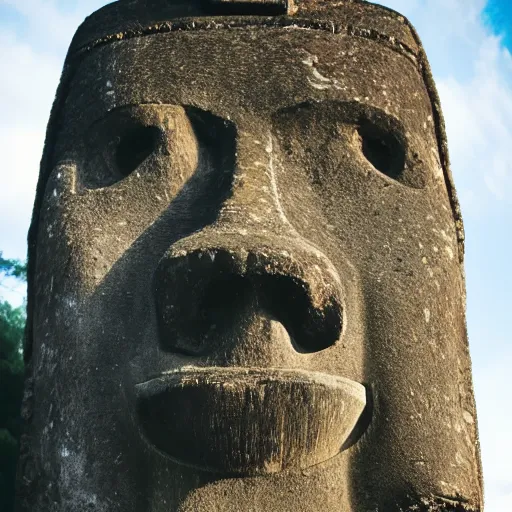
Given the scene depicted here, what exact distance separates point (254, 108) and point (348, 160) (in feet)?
1.15

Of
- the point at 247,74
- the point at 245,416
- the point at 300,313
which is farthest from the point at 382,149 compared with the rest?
the point at 245,416

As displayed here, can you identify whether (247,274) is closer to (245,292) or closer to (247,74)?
(245,292)

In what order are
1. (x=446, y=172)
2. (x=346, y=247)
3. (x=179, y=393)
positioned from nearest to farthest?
1. (x=179, y=393)
2. (x=346, y=247)
3. (x=446, y=172)

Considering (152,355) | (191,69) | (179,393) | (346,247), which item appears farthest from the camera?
(191,69)

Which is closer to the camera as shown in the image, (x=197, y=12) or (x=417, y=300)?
(x=417, y=300)

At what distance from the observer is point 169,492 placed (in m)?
2.77

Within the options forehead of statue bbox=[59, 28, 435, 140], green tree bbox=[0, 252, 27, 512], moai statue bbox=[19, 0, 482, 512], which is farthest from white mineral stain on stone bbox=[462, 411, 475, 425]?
green tree bbox=[0, 252, 27, 512]

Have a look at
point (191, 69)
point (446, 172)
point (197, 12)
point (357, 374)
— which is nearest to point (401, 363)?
point (357, 374)

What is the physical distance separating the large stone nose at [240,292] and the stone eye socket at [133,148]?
22.4 inches

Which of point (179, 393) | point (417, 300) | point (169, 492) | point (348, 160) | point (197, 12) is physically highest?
point (197, 12)

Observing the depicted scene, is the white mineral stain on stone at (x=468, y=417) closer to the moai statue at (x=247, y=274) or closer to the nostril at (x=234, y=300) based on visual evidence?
the moai statue at (x=247, y=274)

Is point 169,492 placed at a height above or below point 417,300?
below

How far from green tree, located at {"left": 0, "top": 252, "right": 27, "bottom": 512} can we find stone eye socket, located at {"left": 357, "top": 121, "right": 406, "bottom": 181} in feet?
5.82

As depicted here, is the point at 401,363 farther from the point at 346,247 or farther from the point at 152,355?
the point at 152,355
